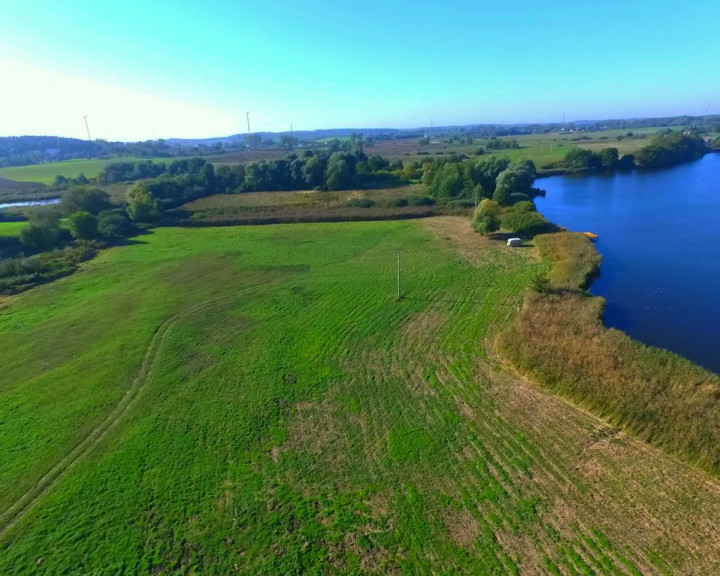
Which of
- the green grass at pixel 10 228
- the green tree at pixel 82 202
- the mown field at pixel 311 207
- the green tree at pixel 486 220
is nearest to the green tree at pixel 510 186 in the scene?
the mown field at pixel 311 207

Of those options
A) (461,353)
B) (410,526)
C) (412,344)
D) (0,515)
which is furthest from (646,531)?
(0,515)

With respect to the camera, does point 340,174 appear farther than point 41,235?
Yes

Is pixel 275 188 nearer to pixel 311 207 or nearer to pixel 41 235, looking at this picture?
pixel 311 207

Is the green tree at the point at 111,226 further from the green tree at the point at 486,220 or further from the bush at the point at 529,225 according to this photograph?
the bush at the point at 529,225

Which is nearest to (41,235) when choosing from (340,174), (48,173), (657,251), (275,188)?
(275,188)

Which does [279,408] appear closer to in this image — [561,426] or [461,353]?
[461,353]

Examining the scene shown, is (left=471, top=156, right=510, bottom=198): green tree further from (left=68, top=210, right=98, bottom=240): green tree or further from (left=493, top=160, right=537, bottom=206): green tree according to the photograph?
(left=68, top=210, right=98, bottom=240): green tree

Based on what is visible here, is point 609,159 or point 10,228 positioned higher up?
point 609,159
